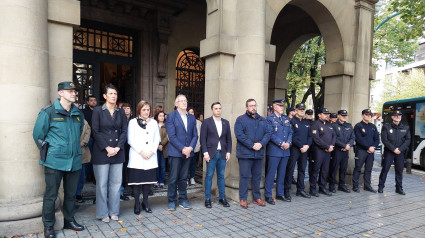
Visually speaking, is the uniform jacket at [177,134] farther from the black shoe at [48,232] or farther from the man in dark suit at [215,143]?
the black shoe at [48,232]

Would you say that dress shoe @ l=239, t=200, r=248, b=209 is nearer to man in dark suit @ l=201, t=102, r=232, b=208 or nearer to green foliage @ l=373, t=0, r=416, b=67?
man in dark suit @ l=201, t=102, r=232, b=208

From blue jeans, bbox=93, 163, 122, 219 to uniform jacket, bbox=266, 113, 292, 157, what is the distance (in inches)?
116

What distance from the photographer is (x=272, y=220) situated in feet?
15.9

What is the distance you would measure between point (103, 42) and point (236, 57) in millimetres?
5419

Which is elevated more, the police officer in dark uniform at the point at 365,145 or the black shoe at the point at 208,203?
the police officer in dark uniform at the point at 365,145

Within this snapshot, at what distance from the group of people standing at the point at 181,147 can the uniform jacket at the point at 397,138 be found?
21 millimetres

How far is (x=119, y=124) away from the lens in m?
4.50

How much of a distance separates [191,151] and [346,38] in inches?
221

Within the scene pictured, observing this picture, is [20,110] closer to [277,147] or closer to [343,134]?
[277,147]

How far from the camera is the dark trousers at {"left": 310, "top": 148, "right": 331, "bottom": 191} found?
6.61 meters

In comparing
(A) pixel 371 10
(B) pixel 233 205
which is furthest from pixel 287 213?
(A) pixel 371 10

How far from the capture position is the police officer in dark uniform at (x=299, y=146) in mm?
6258

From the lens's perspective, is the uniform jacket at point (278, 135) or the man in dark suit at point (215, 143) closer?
the man in dark suit at point (215, 143)

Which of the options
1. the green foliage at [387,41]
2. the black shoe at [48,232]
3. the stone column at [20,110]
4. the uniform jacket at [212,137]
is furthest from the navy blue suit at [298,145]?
the green foliage at [387,41]
